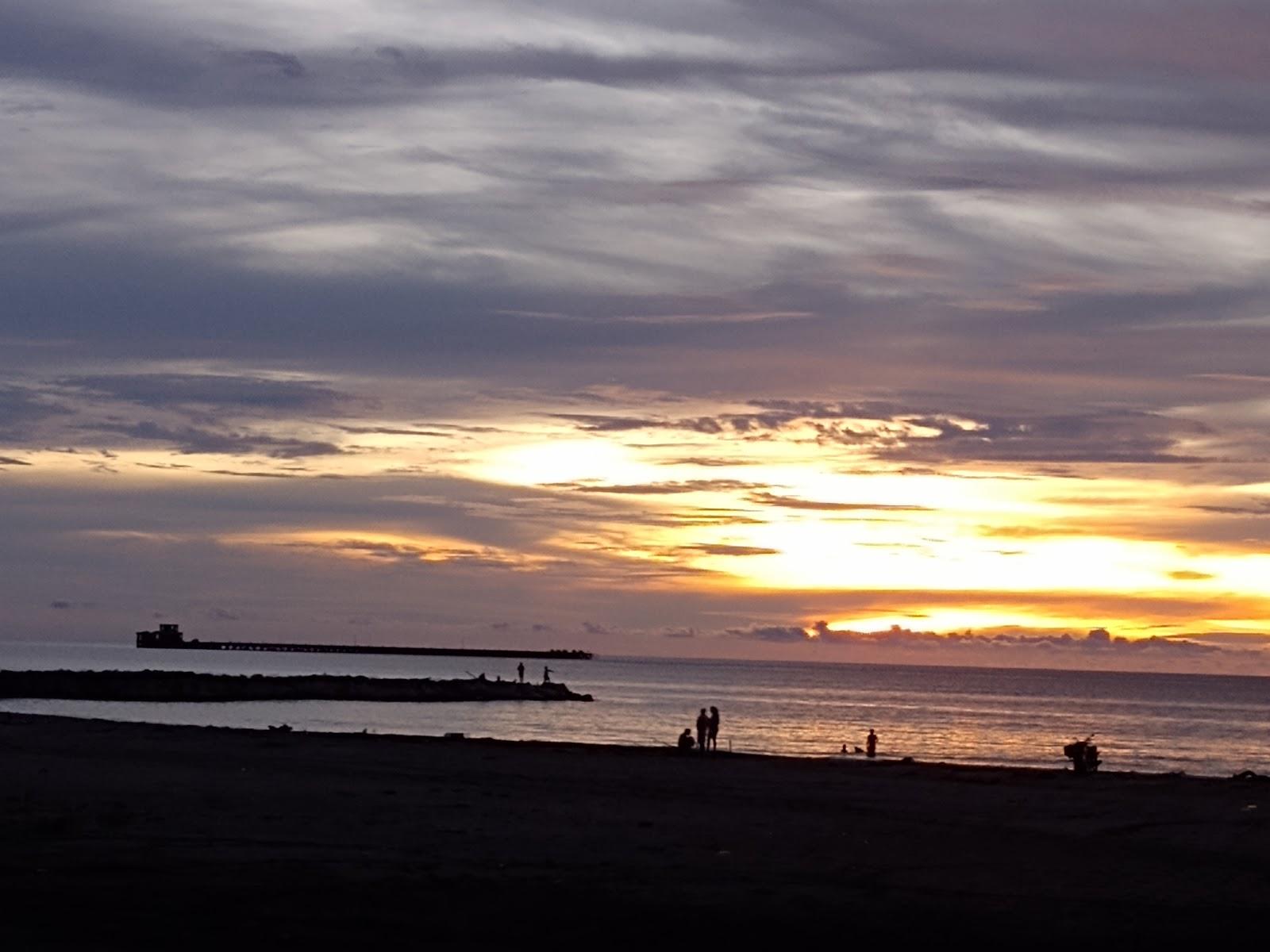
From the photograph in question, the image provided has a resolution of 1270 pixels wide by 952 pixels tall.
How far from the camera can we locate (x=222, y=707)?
348 feet

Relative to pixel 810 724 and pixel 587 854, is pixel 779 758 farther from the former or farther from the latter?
pixel 810 724

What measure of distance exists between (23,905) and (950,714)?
136 m

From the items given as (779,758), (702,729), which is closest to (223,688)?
(702,729)

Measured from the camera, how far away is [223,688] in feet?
394

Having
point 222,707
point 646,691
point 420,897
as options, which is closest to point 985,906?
point 420,897

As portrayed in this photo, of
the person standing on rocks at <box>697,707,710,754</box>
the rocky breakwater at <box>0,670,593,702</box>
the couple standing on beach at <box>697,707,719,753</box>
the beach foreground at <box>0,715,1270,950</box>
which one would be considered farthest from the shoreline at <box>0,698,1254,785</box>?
the rocky breakwater at <box>0,670,593,702</box>

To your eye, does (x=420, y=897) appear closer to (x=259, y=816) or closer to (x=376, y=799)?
(x=259, y=816)

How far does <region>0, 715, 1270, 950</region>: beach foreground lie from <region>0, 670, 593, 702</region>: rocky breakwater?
8090 centimetres

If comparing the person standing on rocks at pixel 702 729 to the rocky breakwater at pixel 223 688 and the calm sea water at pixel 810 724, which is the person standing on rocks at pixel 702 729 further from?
the rocky breakwater at pixel 223 688

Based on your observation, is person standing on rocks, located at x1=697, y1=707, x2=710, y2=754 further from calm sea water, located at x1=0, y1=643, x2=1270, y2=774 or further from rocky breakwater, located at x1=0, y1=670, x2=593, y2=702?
rocky breakwater, located at x1=0, y1=670, x2=593, y2=702

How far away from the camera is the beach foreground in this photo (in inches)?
621

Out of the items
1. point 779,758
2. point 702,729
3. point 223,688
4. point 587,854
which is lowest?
point 587,854

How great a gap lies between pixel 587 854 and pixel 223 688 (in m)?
104

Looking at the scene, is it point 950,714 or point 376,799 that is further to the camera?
point 950,714
